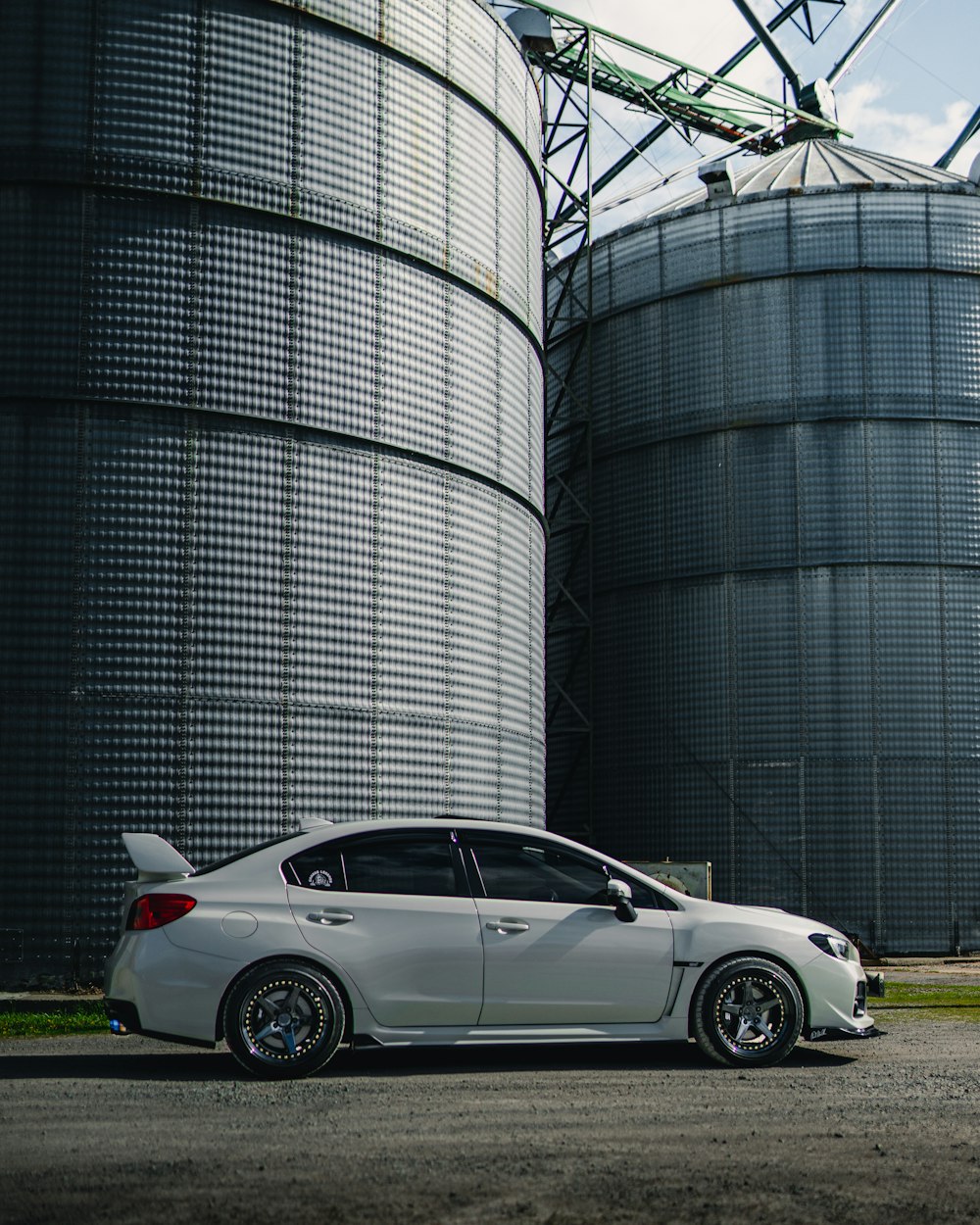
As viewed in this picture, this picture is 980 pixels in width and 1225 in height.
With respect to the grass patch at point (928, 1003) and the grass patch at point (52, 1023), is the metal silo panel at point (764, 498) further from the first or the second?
the grass patch at point (52, 1023)

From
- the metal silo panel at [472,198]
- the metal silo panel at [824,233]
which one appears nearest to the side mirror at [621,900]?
the metal silo panel at [472,198]

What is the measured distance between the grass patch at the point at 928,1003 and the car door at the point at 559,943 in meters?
3.82

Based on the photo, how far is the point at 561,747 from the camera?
24516mm

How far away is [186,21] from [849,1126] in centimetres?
1211

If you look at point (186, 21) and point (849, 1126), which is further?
point (186, 21)

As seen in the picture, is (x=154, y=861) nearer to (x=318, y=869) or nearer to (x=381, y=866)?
(x=318, y=869)

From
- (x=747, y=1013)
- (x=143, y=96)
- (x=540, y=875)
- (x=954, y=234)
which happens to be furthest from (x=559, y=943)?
(x=954, y=234)

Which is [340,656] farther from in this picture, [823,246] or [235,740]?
[823,246]

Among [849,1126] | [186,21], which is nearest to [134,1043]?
[849,1126]

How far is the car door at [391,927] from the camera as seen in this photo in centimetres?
791

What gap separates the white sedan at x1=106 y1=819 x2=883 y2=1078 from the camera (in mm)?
7762

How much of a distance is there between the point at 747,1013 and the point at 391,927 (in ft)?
7.04

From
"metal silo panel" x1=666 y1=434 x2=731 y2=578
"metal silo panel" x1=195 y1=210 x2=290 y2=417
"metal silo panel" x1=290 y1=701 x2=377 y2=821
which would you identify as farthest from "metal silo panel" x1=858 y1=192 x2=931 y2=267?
"metal silo panel" x1=290 y1=701 x2=377 y2=821

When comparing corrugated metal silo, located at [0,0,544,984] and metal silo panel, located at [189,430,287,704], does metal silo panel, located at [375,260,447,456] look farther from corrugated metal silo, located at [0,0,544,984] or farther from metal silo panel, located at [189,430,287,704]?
metal silo panel, located at [189,430,287,704]
